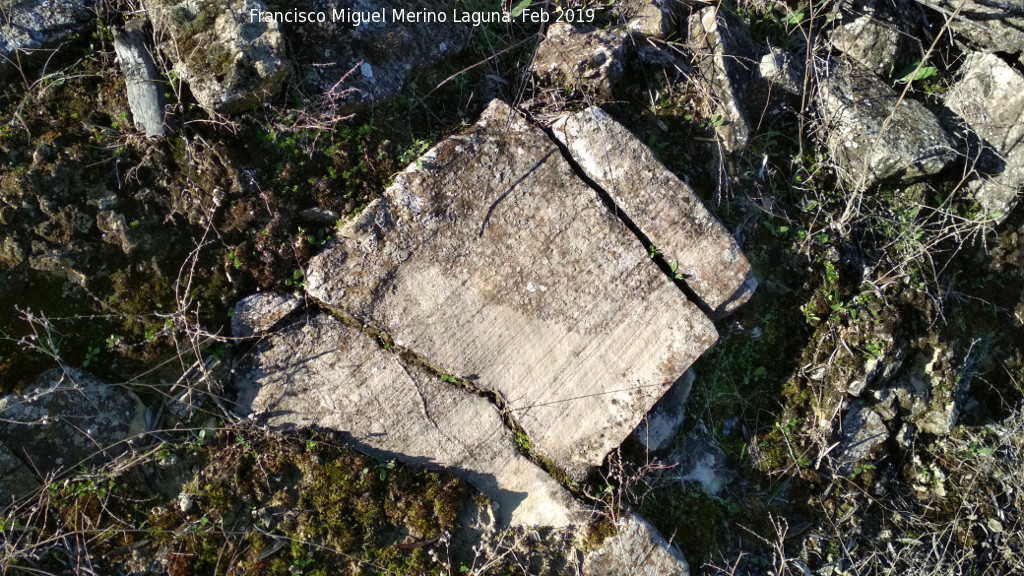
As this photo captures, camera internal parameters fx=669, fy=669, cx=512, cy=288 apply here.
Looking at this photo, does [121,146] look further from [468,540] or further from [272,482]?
[468,540]

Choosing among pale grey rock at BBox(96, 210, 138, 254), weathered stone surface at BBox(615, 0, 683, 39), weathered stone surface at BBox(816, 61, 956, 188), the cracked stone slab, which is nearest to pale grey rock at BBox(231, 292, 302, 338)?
the cracked stone slab

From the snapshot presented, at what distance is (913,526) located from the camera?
10.2 feet

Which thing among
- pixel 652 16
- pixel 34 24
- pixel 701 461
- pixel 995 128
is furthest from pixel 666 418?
pixel 34 24

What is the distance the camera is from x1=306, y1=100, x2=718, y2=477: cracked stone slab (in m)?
2.77

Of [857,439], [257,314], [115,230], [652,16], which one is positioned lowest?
[857,439]

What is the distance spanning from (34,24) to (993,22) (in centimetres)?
443

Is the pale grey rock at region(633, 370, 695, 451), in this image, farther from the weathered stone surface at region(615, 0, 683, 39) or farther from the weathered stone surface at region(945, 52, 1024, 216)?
the weathered stone surface at region(945, 52, 1024, 216)

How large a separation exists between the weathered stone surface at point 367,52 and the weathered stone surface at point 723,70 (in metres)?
1.17

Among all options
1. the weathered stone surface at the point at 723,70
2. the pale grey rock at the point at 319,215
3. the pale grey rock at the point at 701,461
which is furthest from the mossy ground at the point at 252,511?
the weathered stone surface at the point at 723,70

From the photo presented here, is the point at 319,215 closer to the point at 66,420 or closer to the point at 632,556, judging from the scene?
the point at 66,420

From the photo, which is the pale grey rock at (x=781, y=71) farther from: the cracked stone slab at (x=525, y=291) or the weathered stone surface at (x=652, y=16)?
the cracked stone slab at (x=525, y=291)

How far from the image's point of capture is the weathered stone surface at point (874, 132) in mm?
3205

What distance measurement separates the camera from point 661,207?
2.89 metres

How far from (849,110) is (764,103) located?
16.1 inches
